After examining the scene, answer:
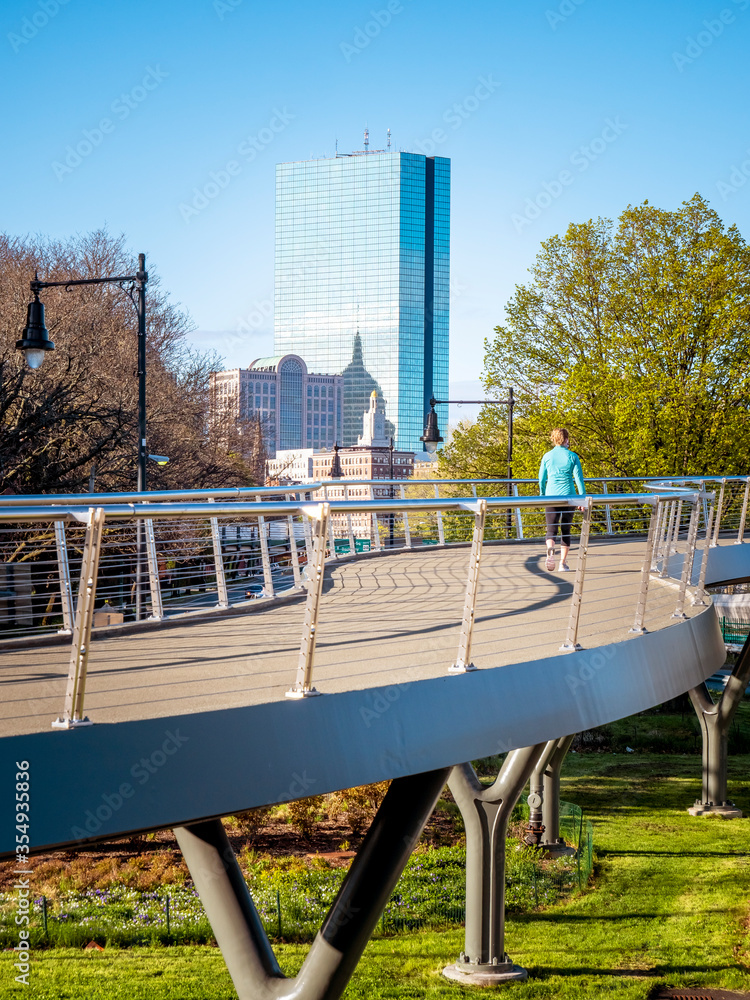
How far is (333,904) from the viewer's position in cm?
726

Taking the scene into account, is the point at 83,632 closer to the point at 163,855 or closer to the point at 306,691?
the point at 306,691

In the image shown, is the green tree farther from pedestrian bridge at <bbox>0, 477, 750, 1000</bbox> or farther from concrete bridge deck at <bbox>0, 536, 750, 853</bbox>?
concrete bridge deck at <bbox>0, 536, 750, 853</bbox>

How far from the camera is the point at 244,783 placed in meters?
5.04

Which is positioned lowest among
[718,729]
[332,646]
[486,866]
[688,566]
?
[718,729]

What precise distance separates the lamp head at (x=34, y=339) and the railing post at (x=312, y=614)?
40.1 ft

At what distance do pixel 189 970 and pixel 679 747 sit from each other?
807 inches

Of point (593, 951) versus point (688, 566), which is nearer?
point (688, 566)

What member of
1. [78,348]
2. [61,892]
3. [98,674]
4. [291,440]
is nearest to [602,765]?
[61,892]

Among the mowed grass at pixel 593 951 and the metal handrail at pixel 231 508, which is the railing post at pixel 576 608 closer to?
the metal handrail at pixel 231 508

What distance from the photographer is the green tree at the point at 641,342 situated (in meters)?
29.4

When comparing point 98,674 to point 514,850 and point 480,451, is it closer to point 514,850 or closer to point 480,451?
point 514,850

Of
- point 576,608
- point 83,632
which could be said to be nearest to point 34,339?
point 576,608

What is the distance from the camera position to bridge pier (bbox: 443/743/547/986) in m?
12.9

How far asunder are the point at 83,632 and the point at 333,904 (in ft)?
11.4
